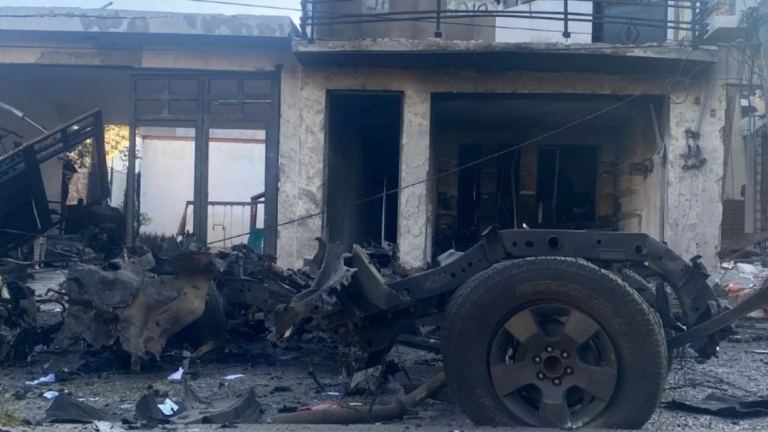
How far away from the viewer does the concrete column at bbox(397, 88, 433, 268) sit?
37.6ft

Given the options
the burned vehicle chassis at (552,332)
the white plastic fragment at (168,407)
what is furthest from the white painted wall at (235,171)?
the burned vehicle chassis at (552,332)

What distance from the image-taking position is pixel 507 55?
10.8m

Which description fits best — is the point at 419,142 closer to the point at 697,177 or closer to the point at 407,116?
the point at 407,116

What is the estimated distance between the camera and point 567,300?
13.3ft

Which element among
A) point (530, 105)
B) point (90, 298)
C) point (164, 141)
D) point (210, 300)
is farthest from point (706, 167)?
point (164, 141)

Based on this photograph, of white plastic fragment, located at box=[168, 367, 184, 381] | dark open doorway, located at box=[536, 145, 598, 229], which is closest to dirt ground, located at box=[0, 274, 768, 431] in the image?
white plastic fragment, located at box=[168, 367, 184, 381]

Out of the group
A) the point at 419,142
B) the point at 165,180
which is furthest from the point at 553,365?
the point at 165,180

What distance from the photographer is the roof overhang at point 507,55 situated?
419 inches

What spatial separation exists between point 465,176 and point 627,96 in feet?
16.7

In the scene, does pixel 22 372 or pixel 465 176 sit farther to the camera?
pixel 465 176

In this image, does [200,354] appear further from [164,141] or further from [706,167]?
[164,141]

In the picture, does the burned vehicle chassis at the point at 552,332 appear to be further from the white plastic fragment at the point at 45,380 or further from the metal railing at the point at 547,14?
the metal railing at the point at 547,14

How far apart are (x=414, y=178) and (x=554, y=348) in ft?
24.7

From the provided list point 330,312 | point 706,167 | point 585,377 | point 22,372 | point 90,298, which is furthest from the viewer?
point 706,167
